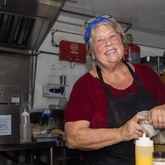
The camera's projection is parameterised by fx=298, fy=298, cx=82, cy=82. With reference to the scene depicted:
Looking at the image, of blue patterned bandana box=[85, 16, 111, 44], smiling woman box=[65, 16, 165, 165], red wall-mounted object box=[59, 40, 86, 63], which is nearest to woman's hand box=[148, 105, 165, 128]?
smiling woman box=[65, 16, 165, 165]

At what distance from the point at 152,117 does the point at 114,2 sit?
6.77ft

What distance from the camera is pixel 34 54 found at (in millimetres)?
3145

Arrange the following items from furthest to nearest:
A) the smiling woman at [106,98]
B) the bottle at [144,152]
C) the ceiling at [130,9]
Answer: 1. the ceiling at [130,9]
2. the smiling woman at [106,98]
3. the bottle at [144,152]

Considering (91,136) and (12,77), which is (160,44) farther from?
(91,136)

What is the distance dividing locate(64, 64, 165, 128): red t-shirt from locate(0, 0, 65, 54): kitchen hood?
0.87 m

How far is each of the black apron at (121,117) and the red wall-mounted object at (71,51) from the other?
193cm

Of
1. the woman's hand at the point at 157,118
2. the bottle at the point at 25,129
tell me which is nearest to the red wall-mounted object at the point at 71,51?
the bottle at the point at 25,129

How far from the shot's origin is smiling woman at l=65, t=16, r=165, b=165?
4.14ft

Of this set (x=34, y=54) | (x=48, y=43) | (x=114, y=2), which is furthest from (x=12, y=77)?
(x=114, y=2)

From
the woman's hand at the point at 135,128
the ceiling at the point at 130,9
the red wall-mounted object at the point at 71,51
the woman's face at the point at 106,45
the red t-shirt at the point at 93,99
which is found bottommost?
the woman's hand at the point at 135,128

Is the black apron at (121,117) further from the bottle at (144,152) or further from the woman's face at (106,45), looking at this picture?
the bottle at (144,152)

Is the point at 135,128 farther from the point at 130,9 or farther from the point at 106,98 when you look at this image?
the point at 130,9

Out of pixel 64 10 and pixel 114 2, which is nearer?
pixel 114 2

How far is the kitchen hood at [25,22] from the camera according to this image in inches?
82.3
